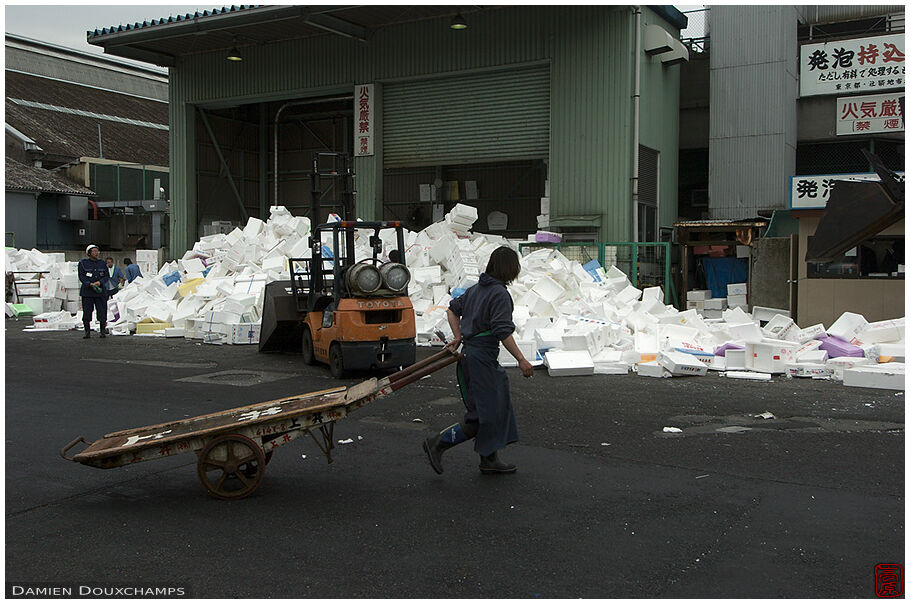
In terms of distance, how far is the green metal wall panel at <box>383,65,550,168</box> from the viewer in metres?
20.9

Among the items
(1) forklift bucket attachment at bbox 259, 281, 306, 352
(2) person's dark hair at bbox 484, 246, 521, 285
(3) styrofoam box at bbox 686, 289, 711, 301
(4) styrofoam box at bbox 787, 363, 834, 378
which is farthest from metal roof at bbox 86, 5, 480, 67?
(2) person's dark hair at bbox 484, 246, 521, 285

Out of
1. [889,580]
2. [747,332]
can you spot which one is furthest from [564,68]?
[889,580]

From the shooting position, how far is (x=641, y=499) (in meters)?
5.59

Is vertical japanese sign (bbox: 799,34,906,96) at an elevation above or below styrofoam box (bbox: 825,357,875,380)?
above

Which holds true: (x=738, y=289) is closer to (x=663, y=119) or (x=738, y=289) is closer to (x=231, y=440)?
(x=663, y=119)

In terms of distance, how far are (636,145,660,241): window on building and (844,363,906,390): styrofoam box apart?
10.1 meters

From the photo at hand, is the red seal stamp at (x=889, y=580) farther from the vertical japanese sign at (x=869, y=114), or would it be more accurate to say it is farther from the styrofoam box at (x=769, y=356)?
the vertical japanese sign at (x=869, y=114)

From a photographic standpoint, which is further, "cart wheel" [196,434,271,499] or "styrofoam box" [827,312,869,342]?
"styrofoam box" [827,312,869,342]

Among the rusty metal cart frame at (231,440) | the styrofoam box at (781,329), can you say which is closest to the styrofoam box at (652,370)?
the styrofoam box at (781,329)

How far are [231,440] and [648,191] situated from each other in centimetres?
1725

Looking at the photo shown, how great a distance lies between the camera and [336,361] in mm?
11383

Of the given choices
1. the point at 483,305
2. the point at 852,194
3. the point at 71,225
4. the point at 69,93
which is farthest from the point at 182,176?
the point at 852,194

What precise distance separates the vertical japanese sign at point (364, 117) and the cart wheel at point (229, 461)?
18272 millimetres

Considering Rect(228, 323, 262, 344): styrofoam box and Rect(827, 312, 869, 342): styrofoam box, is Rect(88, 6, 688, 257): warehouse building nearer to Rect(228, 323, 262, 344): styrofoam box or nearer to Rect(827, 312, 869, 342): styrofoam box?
Rect(228, 323, 262, 344): styrofoam box
